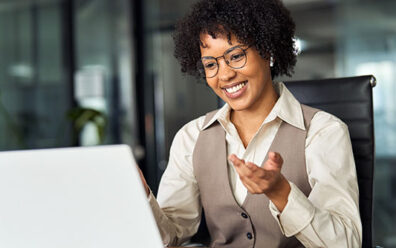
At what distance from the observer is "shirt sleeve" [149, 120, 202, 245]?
1.54 m

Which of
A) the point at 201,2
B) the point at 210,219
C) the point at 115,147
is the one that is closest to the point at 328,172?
the point at 210,219

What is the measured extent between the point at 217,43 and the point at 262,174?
0.60 metres

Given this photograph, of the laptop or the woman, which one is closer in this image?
the laptop

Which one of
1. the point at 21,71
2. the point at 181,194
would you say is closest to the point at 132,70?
the point at 21,71

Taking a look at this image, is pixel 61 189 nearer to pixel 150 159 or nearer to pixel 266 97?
pixel 266 97

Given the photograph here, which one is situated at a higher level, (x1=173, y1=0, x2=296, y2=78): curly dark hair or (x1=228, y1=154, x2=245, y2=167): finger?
(x1=173, y1=0, x2=296, y2=78): curly dark hair

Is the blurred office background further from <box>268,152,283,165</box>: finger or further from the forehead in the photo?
<box>268,152,283,165</box>: finger

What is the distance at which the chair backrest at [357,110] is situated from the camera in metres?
1.54

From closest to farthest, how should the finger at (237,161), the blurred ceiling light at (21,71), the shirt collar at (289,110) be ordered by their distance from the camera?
1. the finger at (237,161)
2. the shirt collar at (289,110)
3. the blurred ceiling light at (21,71)

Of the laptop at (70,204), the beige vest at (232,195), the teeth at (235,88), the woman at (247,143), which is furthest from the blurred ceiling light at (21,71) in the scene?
the laptop at (70,204)

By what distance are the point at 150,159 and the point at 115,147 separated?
4.10m

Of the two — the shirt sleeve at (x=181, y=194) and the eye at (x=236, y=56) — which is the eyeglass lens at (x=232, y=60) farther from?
the shirt sleeve at (x=181, y=194)

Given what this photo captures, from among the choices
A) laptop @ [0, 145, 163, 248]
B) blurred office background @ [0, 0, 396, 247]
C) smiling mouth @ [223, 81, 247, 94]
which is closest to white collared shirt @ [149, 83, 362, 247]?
smiling mouth @ [223, 81, 247, 94]

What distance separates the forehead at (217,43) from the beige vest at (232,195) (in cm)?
25
